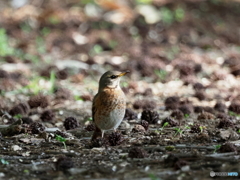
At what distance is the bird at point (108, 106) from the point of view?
6.04 m

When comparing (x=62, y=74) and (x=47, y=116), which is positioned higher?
(x=62, y=74)

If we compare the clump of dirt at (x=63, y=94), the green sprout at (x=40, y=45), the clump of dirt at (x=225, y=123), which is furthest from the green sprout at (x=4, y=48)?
the clump of dirt at (x=225, y=123)

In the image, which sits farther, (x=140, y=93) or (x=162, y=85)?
(x=162, y=85)

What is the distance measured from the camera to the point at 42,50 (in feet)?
42.5

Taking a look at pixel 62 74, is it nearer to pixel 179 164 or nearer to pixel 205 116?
pixel 205 116

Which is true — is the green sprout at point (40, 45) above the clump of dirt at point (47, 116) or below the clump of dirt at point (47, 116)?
above

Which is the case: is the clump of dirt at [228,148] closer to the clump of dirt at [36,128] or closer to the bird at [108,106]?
the bird at [108,106]

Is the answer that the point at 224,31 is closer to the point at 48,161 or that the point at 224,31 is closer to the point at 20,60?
the point at 20,60

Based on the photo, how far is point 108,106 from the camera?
6.07 metres

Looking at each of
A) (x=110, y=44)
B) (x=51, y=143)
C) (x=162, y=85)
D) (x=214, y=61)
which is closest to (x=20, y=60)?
(x=110, y=44)

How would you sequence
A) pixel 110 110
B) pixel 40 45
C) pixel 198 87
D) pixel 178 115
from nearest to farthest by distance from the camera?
1. pixel 110 110
2. pixel 178 115
3. pixel 198 87
4. pixel 40 45

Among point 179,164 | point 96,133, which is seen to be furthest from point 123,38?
point 179,164

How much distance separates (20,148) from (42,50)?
744cm

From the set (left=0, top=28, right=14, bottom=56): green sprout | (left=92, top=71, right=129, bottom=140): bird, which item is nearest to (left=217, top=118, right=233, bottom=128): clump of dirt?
(left=92, top=71, right=129, bottom=140): bird
